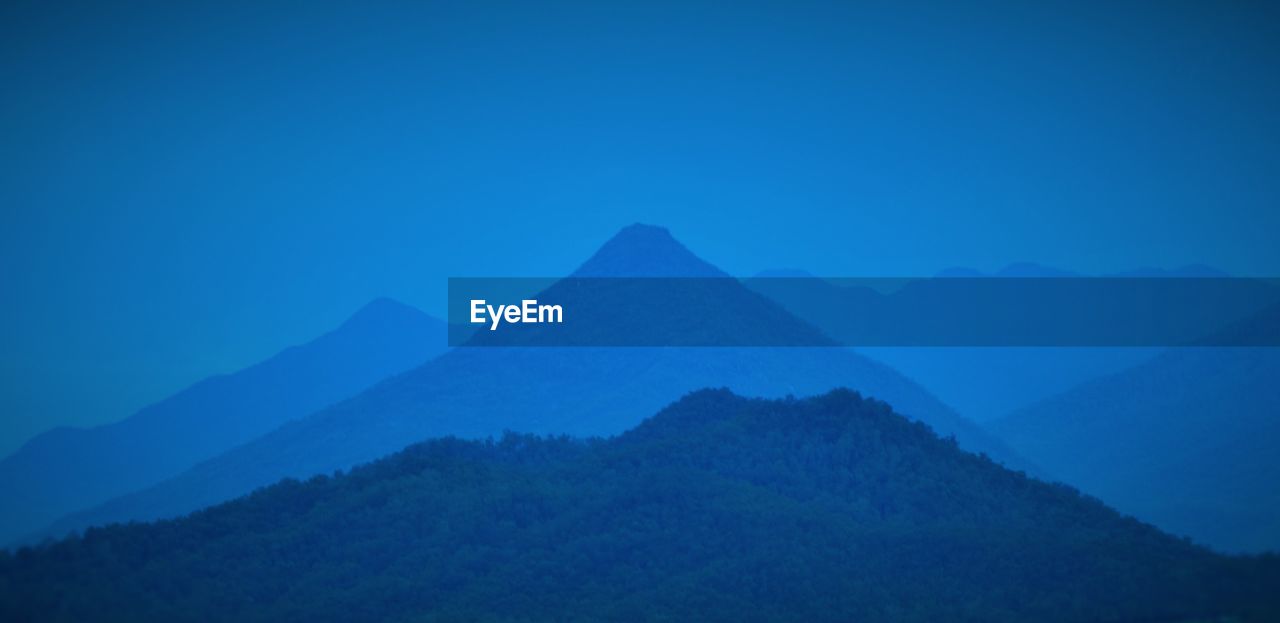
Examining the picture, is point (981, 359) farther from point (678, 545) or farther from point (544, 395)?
point (678, 545)

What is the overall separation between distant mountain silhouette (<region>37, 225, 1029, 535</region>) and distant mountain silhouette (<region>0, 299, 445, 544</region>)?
52.5ft

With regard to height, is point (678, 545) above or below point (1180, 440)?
below

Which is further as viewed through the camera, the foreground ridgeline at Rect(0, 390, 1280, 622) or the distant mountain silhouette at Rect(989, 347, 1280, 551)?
the distant mountain silhouette at Rect(989, 347, 1280, 551)

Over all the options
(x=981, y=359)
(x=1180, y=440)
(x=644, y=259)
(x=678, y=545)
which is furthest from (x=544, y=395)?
(x=981, y=359)

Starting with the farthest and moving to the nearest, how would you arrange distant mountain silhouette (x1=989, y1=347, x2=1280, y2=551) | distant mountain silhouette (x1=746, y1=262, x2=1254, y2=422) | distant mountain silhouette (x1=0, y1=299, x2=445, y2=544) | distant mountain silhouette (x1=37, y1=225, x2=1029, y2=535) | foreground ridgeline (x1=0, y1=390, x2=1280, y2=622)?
distant mountain silhouette (x1=746, y1=262, x2=1254, y2=422)
distant mountain silhouette (x1=0, y1=299, x2=445, y2=544)
distant mountain silhouette (x1=37, y1=225, x2=1029, y2=535)
distant mountain silhouette (x1=989, y1=347, x2=1280, y2=551)
foreground ridgeline (x1=0, y1=390, x2=1280, y2=622)

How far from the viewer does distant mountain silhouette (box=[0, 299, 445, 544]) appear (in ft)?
278

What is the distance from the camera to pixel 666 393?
62.4 metres

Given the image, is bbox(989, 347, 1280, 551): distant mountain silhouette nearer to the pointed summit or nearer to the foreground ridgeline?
the foreground ridgeline

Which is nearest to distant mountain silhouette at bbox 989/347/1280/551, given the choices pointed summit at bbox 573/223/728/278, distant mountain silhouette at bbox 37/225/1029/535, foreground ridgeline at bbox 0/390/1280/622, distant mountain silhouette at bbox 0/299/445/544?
distant mountain silhouette at bbox 37/225/1029/535

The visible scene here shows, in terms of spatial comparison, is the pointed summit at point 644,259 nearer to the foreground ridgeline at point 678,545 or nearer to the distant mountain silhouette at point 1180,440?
the distant mountain silhouette at point 1180,440

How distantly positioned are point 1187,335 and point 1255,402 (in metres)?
21.0

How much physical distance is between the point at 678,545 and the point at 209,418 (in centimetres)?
6890

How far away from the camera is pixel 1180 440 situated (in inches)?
2835

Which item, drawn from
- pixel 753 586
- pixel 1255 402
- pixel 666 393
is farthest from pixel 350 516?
pixel 1255 402
